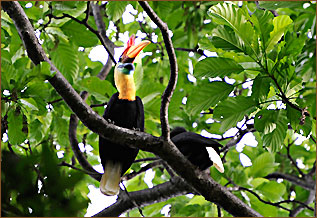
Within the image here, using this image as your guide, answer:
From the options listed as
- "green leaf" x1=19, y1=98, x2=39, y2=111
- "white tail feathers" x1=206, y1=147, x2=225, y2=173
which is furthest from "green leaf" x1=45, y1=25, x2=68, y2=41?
"white tail feathers" x1=206, y1=147, x2=225, y2=173

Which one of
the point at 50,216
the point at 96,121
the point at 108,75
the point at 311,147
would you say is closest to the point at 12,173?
the point at 50,216

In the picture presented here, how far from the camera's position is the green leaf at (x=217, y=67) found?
246 centimetres

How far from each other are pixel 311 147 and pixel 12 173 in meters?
4.98

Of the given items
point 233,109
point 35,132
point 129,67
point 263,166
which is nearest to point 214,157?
point 233,109

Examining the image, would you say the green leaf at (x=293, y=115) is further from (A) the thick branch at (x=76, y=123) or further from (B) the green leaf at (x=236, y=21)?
(A) the thick branch at (x=76, y=123)

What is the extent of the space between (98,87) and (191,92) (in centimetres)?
72

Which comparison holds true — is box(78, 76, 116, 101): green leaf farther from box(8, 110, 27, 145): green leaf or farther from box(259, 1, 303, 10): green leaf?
box(259, 1, 303, 10): green leaf

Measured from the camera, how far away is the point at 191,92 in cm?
316

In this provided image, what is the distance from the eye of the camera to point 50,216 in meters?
0.92

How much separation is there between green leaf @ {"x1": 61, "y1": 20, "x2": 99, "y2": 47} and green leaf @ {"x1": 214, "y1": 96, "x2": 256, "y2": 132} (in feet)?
4.84

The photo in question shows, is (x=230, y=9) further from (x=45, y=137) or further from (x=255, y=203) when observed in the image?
(x=45, y=137)

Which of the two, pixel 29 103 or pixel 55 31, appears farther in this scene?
pixel 55 31

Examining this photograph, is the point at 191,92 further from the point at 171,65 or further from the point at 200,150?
the point at 171,65

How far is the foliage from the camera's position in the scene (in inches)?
37.3
